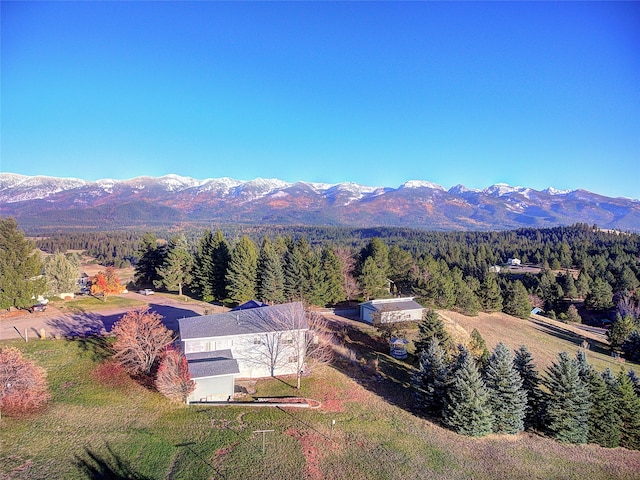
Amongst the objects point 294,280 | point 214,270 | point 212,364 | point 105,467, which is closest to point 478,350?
point 294,280

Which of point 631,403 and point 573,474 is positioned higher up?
point 631,403

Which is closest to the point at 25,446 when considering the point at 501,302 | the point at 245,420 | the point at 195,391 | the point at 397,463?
the point at 195,391

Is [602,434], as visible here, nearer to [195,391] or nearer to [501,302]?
[195,391]

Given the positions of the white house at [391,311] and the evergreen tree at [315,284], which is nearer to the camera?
the white house at [391,311]

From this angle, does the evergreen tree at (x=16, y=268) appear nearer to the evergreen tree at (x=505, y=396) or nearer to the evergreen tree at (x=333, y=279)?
the evergreen tree at (x=333, y=279)

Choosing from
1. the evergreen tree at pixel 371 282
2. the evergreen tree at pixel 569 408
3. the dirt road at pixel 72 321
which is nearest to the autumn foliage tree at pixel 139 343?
the dirt road at pixel 72 321

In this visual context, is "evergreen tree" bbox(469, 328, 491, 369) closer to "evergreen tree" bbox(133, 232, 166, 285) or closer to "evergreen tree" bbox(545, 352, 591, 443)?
"evergreen tree" bbox(545, 352, 591, 443)

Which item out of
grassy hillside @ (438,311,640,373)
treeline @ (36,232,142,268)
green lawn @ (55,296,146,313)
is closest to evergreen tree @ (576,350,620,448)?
grassy hillside @ (438,311,640,373)
